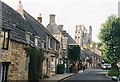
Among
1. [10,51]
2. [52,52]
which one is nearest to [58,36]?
[52,52]

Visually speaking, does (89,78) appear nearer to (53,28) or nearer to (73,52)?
(53,28)

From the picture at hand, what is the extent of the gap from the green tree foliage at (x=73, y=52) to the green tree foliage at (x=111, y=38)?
17562 mm

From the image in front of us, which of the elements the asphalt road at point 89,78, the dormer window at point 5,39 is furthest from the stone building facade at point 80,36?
the dormer window at point 5,39

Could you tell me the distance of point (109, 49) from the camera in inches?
1714

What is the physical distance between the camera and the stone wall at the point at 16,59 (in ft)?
73.0

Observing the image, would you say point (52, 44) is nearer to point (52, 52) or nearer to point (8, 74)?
point (52, 52)

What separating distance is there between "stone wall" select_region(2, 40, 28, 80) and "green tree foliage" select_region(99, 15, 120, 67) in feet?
65.7

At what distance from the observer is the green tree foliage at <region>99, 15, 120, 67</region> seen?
4325cm

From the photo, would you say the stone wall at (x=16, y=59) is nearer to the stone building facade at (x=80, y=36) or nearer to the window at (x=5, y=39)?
the window at (x=5, y=39)

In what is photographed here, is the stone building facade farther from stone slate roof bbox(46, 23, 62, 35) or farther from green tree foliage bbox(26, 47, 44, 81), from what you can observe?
green tree foliage bbox(26, 47, 44, 81)

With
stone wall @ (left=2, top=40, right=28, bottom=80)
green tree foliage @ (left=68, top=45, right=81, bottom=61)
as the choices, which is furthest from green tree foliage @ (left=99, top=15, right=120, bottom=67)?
stone wall @ (left=2, top=40, right=28, bottom=80)

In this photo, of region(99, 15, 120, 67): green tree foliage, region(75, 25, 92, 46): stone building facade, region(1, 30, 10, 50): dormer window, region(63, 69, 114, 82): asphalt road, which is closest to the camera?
region(1, 30, 10, 50): dormer window

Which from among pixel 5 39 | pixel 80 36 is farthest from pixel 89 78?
pixel 80 36

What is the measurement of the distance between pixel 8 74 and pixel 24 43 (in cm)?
434
